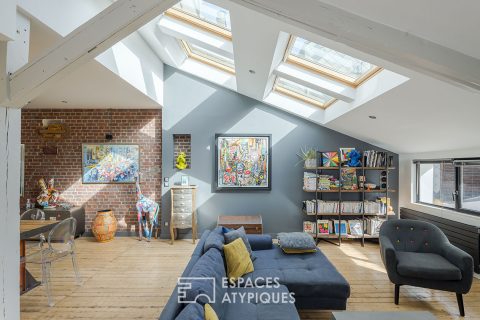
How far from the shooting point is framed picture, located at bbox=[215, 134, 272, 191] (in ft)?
17.8

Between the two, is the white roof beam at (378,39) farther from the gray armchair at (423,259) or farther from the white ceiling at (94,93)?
the white ceiling at (94,93)

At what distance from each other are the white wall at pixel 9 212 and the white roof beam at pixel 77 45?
0.16m

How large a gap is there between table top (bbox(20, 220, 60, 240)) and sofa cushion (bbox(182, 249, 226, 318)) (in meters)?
2.05

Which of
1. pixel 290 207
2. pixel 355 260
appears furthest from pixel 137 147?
pixel 355 260

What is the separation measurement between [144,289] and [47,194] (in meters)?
3.27

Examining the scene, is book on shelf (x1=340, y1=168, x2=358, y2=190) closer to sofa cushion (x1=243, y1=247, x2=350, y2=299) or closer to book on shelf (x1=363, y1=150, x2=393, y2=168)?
book on shelf (x1=363, y1=150, x2=393, y2=168)

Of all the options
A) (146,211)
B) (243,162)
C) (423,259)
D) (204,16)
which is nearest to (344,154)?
(243,162)

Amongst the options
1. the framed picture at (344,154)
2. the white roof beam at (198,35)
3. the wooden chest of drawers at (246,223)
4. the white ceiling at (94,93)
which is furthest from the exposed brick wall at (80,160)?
the framed picture at (344,154)

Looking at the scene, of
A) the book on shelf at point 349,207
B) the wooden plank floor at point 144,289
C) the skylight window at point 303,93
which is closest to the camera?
the wooden plank floor at point 144,289

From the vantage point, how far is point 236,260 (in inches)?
111

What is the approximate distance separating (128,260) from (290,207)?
10.1ft

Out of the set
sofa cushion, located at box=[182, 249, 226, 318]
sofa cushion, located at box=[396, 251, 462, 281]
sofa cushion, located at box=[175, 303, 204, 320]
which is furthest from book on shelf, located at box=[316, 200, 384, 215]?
sofa cushion, located at box=[175, 303, 204, 320]

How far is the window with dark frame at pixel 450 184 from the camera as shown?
3.83 m

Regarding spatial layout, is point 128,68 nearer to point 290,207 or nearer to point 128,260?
point 128,260
